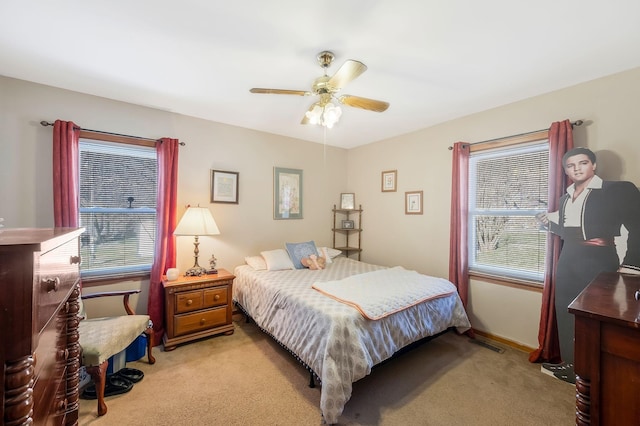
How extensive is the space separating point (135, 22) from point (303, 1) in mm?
1062

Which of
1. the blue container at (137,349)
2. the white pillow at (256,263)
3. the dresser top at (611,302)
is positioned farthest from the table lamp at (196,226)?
the dresser top at (611,302)

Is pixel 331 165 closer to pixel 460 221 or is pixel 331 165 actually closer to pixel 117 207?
pixel 460 221

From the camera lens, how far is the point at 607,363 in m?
0.96

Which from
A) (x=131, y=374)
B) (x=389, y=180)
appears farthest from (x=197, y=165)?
(x=389, y=180)

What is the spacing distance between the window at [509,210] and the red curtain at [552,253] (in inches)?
7.1

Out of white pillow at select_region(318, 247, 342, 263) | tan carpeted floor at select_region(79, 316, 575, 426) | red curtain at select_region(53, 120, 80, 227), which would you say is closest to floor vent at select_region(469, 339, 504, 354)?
tan carpeted floor at select_region(79, 316, 575, 426)

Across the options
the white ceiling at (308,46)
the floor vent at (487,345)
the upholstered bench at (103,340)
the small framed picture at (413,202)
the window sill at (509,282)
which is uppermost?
the white ceiling at (308,46)

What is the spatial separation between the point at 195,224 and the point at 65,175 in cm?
116

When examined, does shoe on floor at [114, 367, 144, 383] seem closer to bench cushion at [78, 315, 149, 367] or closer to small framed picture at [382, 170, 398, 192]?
bench cushion at [78, 315, 149, 367]

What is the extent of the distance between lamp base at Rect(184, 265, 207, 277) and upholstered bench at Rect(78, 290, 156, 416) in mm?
638

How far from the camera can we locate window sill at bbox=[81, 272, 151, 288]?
2621 millimetres

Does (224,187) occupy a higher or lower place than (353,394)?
higher

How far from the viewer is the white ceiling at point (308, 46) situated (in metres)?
1.54

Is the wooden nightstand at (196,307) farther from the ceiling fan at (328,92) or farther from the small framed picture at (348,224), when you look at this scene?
the small framed picture at (348,224)
